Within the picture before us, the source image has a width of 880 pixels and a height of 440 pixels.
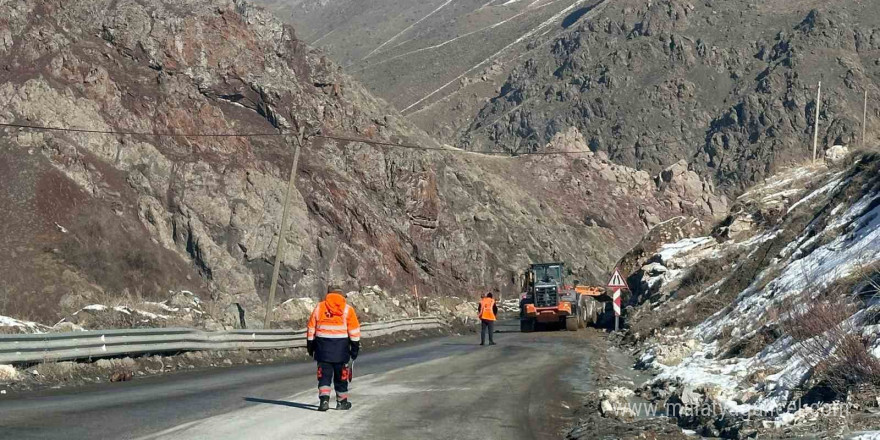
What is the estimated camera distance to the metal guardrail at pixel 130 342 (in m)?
15.9

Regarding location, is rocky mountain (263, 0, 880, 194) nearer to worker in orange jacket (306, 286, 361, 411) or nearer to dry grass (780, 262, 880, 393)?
dry grass (780, 262, 880, 393)

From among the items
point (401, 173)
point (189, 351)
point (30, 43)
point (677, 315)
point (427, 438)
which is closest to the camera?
point (427, 438)

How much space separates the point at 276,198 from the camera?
4919cm

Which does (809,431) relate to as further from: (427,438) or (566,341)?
(566,341)

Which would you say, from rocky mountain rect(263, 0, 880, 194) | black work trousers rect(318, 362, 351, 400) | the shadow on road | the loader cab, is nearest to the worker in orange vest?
the loader cab

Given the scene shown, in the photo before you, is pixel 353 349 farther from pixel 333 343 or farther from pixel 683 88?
pixel 683 88

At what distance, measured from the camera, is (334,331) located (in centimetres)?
1226

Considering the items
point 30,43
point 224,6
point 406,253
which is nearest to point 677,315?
point 406,253

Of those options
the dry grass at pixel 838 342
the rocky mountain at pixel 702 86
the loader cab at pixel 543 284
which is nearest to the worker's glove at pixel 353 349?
the dry grass at pixel 838 342

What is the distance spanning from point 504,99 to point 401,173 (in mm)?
97316

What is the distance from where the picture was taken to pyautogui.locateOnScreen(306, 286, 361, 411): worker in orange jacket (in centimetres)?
1223

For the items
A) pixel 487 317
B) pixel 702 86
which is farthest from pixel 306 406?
pixel 702 86

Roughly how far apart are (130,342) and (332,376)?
801 centimetres

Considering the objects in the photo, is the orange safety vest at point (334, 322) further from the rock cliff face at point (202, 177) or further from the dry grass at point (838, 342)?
the rock cliff face at point (202, 177)
